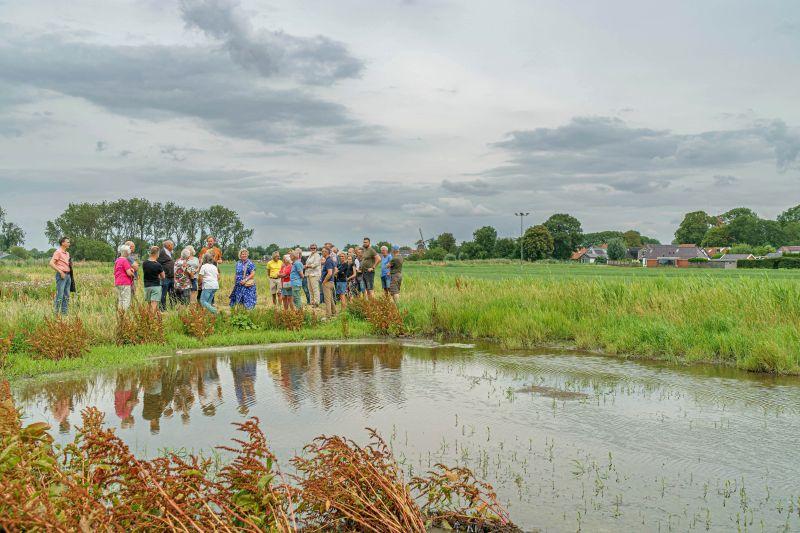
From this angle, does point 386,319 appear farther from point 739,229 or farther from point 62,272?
point 739,229

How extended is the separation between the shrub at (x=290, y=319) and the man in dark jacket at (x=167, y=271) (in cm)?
321

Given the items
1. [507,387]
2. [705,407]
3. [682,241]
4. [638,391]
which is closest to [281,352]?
[507,387]

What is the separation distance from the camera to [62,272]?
16.2 m

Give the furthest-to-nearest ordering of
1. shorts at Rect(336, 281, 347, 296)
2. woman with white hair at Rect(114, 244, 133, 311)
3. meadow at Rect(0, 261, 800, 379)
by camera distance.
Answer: shorts at Rect(336, 281, 347, 296) → woman with white hair at Rect(114, 244, 133, 311) → meadow at Rect(0, 261, 800, 379)

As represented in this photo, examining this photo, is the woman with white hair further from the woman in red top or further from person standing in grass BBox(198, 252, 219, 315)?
the woman in red top

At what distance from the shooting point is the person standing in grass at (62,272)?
631 inches

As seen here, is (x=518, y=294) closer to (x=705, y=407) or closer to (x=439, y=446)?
(x=705, y=407)

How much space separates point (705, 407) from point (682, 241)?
512 ft

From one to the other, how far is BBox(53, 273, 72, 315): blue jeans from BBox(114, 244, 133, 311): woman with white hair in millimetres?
1318

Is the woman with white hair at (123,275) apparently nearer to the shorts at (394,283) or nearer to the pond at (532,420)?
the pond at (532,420)

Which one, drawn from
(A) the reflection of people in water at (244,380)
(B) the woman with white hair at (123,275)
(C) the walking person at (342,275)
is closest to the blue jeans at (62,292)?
(B) the woman with white hair at (123,275)

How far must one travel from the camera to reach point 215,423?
8.30 m

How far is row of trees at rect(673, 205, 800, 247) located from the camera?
14162 centimetres

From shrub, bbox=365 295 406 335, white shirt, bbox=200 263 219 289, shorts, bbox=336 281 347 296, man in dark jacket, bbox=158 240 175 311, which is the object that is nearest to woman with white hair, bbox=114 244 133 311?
man in dark jacket, bbox=158 240 175 311
